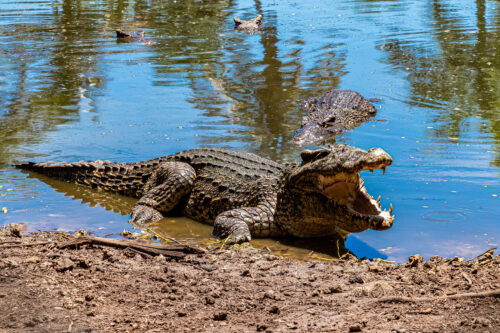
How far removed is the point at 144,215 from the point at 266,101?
5.39 m

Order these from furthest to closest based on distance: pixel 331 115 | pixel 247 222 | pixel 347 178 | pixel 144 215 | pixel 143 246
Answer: pixel 331 115
pixel 144 215
pixel 247 222
pixel 347 178
pixel 143 246

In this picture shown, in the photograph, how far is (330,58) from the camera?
1520cm

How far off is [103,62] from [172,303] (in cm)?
1207

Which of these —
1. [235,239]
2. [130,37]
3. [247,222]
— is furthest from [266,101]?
[130,37]

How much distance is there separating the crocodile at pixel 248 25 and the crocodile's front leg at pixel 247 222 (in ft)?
44.2

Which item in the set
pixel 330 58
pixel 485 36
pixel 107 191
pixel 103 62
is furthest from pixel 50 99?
pixel 485 36

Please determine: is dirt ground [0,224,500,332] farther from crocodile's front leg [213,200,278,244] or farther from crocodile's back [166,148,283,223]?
crocodile's back [166,148,283,223]

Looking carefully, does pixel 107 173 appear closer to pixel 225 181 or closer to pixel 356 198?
pixel 225 181

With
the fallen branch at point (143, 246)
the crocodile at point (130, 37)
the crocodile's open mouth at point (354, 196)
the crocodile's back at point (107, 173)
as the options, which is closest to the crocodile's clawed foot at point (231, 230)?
the fallen branch at point (143, 246)

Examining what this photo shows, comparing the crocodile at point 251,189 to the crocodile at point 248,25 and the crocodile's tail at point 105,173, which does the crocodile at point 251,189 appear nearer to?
the crocodile's tail at point 105,173

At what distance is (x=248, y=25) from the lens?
A: 1931cm

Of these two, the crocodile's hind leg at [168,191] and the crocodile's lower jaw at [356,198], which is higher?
the crocodile's lower jaw at [356,198]

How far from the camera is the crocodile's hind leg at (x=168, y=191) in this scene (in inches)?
266

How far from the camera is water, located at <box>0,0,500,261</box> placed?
6.52 metres
